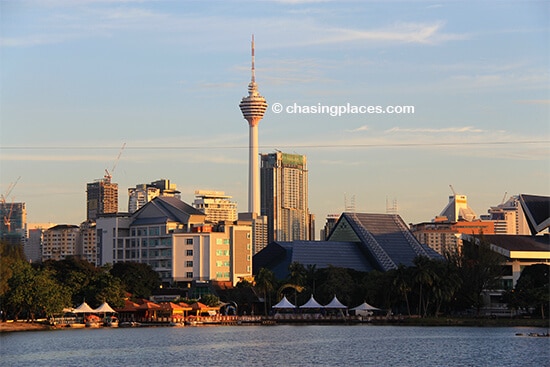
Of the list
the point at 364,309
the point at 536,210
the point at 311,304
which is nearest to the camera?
the point at 364,309

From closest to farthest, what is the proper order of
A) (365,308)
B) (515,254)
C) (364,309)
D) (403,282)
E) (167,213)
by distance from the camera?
(403,282)
(365,308)
(364,309)
(515,254)
(167,213)

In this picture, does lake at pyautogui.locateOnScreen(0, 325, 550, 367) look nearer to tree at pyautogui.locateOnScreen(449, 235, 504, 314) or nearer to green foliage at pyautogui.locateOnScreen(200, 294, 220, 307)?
tree at pyautogui.locateOnScreen(449, 235, 504, 314)

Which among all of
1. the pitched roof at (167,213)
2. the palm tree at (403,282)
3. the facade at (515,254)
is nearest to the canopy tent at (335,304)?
the palm tree at (403,282)

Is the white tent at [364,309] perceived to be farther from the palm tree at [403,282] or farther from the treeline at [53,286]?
the treeline at [53,286]

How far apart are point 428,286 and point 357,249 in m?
61.8

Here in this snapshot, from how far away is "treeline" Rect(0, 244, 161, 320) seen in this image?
330 ft

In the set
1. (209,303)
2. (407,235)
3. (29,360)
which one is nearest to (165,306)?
(209,303)

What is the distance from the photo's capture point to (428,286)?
117 m

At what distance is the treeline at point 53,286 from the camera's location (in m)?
100

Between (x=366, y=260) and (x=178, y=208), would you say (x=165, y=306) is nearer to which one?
(x=178, y=208)

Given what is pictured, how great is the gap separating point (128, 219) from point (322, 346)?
97993 mm

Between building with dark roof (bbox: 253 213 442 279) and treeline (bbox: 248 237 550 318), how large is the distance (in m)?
28.4

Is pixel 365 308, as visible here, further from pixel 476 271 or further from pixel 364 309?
pixel 476 271

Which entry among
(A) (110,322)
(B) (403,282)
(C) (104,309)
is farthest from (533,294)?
(C) (104,309)
